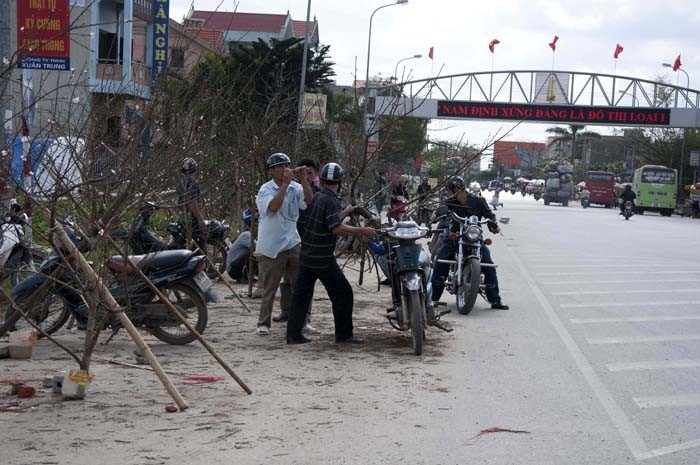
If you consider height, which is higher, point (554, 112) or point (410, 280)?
point (554, 112)

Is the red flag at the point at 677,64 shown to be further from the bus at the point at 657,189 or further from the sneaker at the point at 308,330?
the sneaker at the point at 308,330

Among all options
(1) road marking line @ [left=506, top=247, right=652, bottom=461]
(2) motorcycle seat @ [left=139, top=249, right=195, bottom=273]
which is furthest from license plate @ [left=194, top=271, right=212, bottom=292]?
(1) road marking line @ [left=506, top=247, right=652, bottom=461]

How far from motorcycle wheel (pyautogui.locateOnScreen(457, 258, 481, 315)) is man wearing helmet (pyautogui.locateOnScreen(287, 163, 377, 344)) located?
3.00 meters

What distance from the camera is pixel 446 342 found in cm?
1044

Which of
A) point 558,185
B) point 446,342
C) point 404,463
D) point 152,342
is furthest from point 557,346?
point 558,185

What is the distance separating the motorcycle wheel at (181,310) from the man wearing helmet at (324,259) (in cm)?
87

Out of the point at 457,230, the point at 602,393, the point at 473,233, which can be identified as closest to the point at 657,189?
the point at 457,230

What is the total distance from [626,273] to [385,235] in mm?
9861

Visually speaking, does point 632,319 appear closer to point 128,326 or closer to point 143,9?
point 128,326

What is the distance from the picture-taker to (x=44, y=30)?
7.62 metres

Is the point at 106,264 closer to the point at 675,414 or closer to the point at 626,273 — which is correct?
the point at 675,414

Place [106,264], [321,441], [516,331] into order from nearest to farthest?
[321,441]
[106,264]
[516,331]

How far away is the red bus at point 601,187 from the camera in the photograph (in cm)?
7669

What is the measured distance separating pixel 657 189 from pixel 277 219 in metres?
57.9
